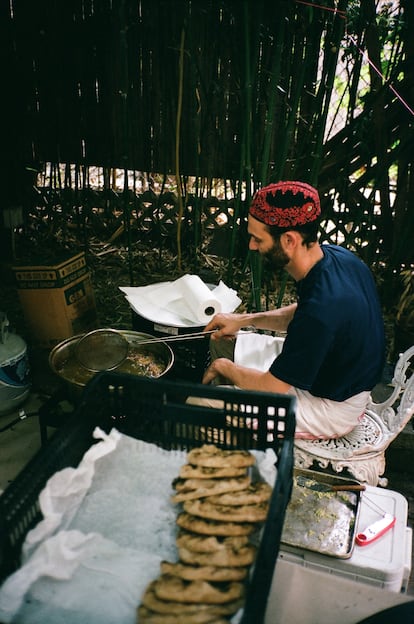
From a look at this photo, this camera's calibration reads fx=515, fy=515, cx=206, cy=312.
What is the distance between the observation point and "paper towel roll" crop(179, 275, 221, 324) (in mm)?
3338

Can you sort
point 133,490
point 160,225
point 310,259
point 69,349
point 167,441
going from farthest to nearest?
point 160,225 < point 69,349 < point 310,259 < point 167,441 < point 133,490

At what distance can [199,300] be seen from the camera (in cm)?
334

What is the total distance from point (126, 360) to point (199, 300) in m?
0.60

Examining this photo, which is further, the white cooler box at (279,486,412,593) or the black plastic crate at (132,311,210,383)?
the black plastic crate at (132,311,210,383)

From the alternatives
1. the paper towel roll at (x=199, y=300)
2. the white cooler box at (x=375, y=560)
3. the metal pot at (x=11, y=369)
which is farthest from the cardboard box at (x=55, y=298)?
the white cooler box at (x=375, y=560)

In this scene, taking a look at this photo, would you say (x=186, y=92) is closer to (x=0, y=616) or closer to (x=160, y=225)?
(x=160, y=225)

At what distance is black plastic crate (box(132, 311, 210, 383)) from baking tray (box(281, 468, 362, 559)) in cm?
121

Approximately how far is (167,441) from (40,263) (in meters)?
2.56

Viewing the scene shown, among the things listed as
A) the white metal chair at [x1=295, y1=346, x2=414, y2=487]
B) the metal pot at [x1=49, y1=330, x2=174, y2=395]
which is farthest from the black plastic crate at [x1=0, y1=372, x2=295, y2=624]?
the metal pot at [x1=49, y1=330, x2=174, y2=395]

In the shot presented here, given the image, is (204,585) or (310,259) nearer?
(204,585)

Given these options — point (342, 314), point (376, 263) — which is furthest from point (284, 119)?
point (342, 314)

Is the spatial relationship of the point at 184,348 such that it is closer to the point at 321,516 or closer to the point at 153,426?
the point at 321,516

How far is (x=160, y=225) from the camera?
5.70m

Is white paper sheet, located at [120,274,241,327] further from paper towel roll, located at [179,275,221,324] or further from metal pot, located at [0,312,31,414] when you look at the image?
metal pot, located at [0,312,31,414]
